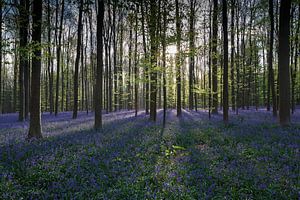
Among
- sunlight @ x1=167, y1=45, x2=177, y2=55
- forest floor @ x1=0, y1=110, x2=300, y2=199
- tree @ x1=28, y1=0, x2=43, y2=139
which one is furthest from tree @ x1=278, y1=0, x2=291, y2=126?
tree @ x1=28, y1=0, x2=43, y2=139

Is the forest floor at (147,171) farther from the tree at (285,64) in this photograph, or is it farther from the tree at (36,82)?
the tree at (285,64)

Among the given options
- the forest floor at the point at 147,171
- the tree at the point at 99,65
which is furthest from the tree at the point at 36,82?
the tree at the point at 99,65

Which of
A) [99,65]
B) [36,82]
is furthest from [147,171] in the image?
[99,65]

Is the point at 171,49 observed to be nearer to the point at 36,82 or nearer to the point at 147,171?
the point at 36,82

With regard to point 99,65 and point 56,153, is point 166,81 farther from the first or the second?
point 56,153

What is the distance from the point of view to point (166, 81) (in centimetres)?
1387

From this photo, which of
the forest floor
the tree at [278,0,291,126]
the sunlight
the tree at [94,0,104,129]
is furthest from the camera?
the sunlight

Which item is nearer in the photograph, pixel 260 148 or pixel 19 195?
pixel 19 195

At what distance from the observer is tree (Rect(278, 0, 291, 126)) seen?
12398 mm

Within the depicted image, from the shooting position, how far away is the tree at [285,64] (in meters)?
12.4

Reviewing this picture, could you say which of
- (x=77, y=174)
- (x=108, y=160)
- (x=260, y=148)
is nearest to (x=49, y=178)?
(x=77, y=174)

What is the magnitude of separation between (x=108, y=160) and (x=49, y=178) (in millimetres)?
1894

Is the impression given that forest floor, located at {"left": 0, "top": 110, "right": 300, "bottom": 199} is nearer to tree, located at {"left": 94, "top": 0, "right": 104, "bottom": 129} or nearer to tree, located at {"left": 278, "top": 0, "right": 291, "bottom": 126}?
tree, located at {"left": 278, "top": 0, "right": 291, "bottom": 126}

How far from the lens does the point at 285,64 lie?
1245 cm
